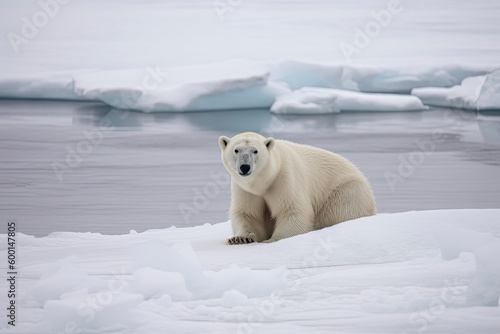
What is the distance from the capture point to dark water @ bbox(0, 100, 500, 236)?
941cm

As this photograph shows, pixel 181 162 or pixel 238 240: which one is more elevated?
pixel 181 162

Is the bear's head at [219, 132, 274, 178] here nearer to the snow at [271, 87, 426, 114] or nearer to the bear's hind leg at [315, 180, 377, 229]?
the bear's hind leg at [315, 180, 377, 229]

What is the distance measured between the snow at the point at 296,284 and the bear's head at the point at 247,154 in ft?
1.68

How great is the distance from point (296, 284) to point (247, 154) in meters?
1.19

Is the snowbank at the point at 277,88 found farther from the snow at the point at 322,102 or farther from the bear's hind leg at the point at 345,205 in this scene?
the bear's hind leg at the point at 345,205

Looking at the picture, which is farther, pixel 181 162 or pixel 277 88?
pixel 277 88

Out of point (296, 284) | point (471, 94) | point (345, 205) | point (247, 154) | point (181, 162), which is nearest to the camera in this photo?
point (296, 284)

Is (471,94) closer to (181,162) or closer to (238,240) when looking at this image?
(181,162)

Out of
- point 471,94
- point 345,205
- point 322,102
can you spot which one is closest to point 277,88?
point 322,102

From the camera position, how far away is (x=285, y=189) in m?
5.05

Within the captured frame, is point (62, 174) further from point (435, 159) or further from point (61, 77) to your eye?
point (61, 77)

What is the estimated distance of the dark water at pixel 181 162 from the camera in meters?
9.41

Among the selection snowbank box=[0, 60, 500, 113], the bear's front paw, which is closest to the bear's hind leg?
the bear's front paw

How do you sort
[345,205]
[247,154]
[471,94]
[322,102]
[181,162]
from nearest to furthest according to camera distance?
[247,154] < [345,205] < [181,162] < [322,102] < [471,94]
